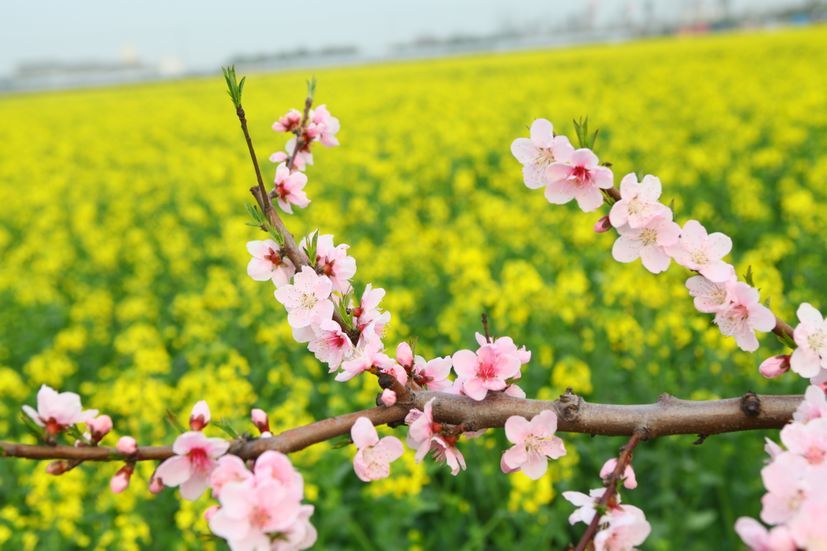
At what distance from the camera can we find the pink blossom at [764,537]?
0.49 metres

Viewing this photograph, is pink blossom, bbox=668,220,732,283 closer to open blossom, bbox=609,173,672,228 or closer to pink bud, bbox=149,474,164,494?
open blossom, bbox=609,173,672,228

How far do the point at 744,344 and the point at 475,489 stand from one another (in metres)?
2.66

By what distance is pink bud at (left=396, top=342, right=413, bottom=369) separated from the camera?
862mm

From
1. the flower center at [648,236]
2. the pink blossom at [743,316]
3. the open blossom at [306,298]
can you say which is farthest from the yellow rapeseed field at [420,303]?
the open blossom at [306,298]

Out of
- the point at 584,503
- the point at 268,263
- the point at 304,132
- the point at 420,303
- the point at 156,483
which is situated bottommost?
the point at 420,303

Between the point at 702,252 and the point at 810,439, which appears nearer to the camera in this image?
the point at 810,439

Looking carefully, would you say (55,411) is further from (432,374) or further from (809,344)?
(809,344)

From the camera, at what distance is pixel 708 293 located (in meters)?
0.86


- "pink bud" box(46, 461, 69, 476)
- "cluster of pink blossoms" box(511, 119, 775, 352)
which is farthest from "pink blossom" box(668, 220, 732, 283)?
"pink bud" box(46, 461, 69, 476)

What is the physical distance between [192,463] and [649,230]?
1.92 feet

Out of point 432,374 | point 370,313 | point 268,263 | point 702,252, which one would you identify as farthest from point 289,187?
point 702,252

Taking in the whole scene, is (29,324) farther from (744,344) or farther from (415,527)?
(744,344)

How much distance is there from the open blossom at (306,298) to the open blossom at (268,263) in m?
0.09

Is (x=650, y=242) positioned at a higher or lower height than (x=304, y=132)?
lower
